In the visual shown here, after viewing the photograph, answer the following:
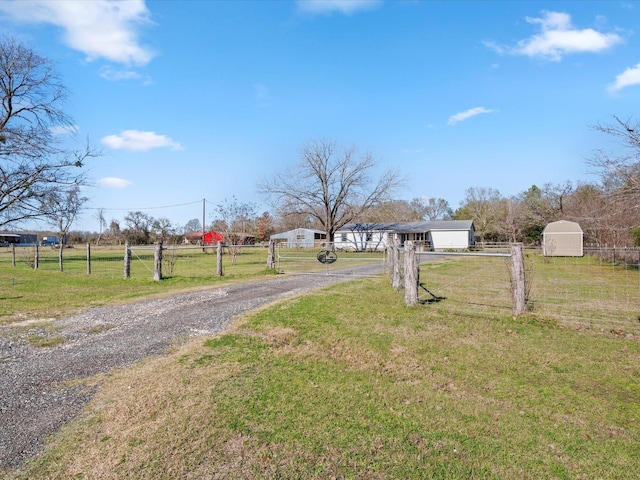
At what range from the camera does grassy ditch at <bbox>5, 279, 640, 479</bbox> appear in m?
2.79

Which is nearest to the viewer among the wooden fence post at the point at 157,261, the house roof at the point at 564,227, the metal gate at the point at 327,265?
the wooden fence post at the point at 157,261

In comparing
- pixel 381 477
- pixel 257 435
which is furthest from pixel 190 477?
pixel 381 477

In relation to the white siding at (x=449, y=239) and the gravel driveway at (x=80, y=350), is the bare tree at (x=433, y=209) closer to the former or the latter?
the white siding at (x=449, y=239)

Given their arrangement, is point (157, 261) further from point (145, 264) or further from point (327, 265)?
point (327, 265)

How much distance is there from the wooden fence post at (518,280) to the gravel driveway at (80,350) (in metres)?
5.40

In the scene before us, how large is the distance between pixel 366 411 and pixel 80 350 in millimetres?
4482

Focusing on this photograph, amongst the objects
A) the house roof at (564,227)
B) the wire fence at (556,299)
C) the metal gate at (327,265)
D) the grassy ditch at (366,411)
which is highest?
the house roof at (564,227)

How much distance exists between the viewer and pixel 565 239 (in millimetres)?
32062

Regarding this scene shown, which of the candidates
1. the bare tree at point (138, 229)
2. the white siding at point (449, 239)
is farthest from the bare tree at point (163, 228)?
the white siding at point (449, 239)

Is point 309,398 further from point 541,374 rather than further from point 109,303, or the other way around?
point 109,303

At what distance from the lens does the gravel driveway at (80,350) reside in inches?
134

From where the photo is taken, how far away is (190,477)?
2.64 meters

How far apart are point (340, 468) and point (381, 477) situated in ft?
1.00

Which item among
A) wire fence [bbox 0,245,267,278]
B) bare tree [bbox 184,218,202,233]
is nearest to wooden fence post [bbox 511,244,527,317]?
wire fence [bbox 0,245,267,278]
